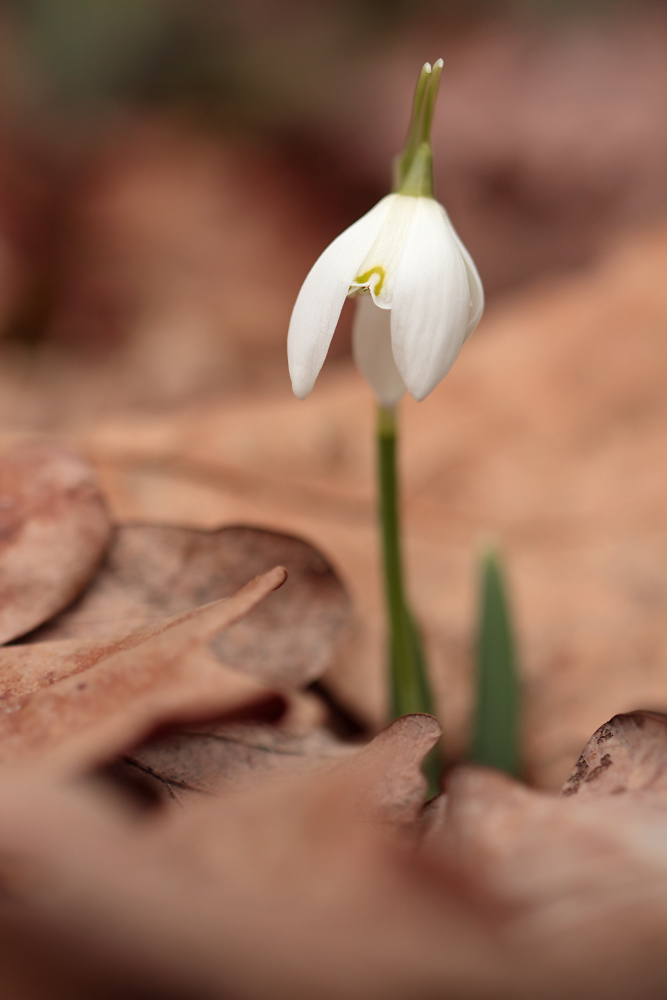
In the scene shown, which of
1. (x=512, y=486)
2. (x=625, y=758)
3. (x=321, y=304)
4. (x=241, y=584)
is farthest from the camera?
(x=512, y=486)

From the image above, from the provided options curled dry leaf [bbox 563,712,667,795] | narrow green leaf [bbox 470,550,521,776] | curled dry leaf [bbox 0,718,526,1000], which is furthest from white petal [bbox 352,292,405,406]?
curled dry leaf [bbox 0,718,526,1000]

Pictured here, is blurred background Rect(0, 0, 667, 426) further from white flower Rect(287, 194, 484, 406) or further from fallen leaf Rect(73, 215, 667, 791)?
white flower Rect(287, 194, 484, 406)

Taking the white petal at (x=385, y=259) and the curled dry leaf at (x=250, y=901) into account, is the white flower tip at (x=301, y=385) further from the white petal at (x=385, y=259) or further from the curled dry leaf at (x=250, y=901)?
the curled dry leaf at (x=250, y=901)

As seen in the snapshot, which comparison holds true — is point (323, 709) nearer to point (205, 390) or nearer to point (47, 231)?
point (205, 390)

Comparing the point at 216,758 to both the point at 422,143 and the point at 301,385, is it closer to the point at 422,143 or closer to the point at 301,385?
the point at 301,385

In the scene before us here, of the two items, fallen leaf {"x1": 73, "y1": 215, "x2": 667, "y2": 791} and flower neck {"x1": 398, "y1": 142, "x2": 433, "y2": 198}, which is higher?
flower neck {"x1": 398, "y1": 142, "x2": 433, "y2": 198}

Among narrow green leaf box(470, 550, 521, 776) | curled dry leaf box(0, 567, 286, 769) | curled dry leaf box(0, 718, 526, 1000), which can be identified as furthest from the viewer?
narrow green leaf box(470, 550, 521, 776)

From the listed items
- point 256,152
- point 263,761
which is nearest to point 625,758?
point 263,761
